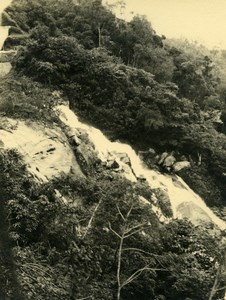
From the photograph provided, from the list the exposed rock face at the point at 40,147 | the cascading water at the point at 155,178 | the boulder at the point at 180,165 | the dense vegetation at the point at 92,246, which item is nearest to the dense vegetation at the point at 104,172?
the dense vegetation at the point at 92,246

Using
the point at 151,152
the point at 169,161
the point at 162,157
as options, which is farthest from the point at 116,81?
the point at 169,161

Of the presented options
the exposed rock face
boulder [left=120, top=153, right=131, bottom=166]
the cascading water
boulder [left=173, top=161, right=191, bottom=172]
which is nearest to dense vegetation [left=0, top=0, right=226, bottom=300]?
boulder [left=173, top=161, right=191, bottom=172]

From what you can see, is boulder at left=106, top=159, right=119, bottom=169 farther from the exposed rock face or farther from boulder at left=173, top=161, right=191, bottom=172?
boulder at left=173, top=161, right=191, bottom=172

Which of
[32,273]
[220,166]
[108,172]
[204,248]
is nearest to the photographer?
[32,273]

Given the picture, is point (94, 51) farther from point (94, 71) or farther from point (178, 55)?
point (178, 55)

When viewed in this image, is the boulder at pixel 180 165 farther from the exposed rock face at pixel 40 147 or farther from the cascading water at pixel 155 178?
the exposed rock face at pixel 40 147

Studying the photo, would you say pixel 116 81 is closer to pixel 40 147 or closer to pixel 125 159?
pixel 125 159

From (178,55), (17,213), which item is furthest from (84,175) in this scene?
(178,55)
